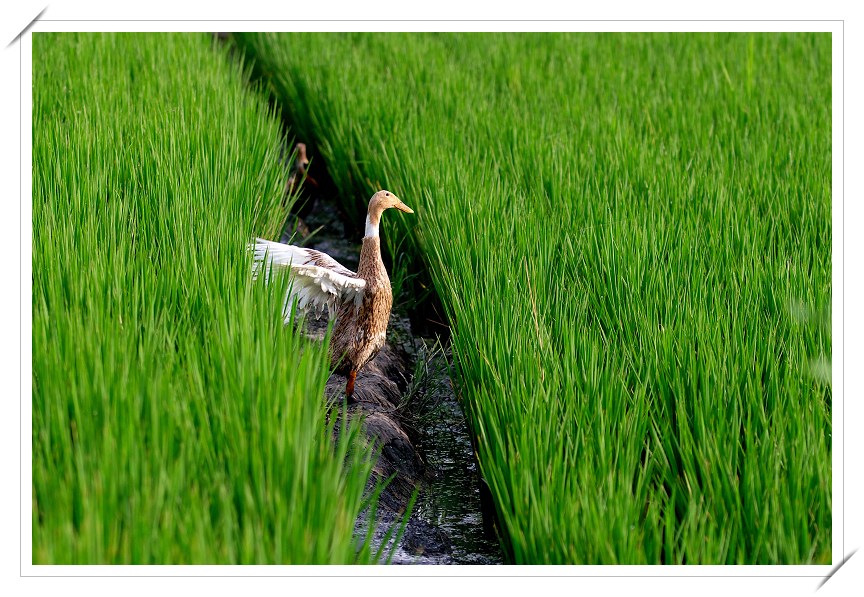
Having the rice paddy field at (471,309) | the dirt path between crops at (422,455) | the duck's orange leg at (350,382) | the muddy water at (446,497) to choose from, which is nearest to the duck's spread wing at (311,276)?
the rice paddy field at (471,309)

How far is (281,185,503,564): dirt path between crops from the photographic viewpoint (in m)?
2.56

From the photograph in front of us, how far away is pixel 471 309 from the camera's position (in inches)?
112

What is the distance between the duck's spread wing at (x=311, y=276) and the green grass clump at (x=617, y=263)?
39 centimetres

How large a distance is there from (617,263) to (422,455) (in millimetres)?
938

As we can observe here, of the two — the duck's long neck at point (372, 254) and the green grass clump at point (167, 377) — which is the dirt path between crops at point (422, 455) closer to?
the green grass clump at point (167, 377)

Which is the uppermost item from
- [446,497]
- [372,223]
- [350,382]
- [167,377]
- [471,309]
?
[372,223]

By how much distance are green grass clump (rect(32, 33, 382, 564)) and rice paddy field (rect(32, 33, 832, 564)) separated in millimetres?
10
